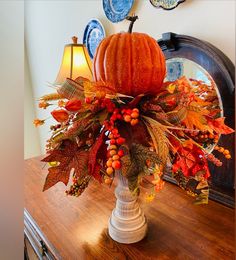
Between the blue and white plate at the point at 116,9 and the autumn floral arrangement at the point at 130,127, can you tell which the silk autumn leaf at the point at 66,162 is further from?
the blue and white plate at the point at 116,9

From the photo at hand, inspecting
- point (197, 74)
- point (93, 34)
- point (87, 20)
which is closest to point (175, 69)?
point (197, 74)

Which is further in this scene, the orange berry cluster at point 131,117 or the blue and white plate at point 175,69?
the blue and white plate at point 175,69

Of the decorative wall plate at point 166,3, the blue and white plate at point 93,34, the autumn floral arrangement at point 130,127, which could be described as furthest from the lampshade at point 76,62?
the autumn floral arrangement at point 130,127

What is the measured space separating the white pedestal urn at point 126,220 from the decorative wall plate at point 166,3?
2.58 ft

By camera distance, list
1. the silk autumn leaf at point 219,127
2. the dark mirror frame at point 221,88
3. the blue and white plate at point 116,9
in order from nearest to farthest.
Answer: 1. the silk autumn leaf at point 219,127
2. the dark mirror frame at point 221,88
3. the blue and white plate at point 116,9

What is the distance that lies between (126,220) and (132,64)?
0.45 meters

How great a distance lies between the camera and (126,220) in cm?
66

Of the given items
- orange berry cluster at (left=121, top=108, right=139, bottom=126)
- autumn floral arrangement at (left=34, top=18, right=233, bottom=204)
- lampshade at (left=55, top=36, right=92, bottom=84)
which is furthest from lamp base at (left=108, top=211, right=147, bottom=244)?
lampshade at (left=55, top=36, right=92, bottom=84)

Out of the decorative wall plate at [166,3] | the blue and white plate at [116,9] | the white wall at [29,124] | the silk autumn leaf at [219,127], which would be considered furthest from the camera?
the white wall at [29,124]

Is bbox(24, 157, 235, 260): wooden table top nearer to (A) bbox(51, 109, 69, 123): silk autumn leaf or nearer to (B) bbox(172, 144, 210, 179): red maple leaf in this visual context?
(B) bbox(172, 144, 210, 179): red maple leaf

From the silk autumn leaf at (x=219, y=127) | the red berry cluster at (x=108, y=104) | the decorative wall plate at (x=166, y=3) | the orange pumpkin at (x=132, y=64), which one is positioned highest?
the decorative wall plate at (x=166, y=3)

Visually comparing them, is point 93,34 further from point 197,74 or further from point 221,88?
point 221,88

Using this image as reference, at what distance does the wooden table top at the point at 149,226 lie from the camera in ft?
2.07

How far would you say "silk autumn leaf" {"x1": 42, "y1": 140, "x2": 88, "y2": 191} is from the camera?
503 mm
